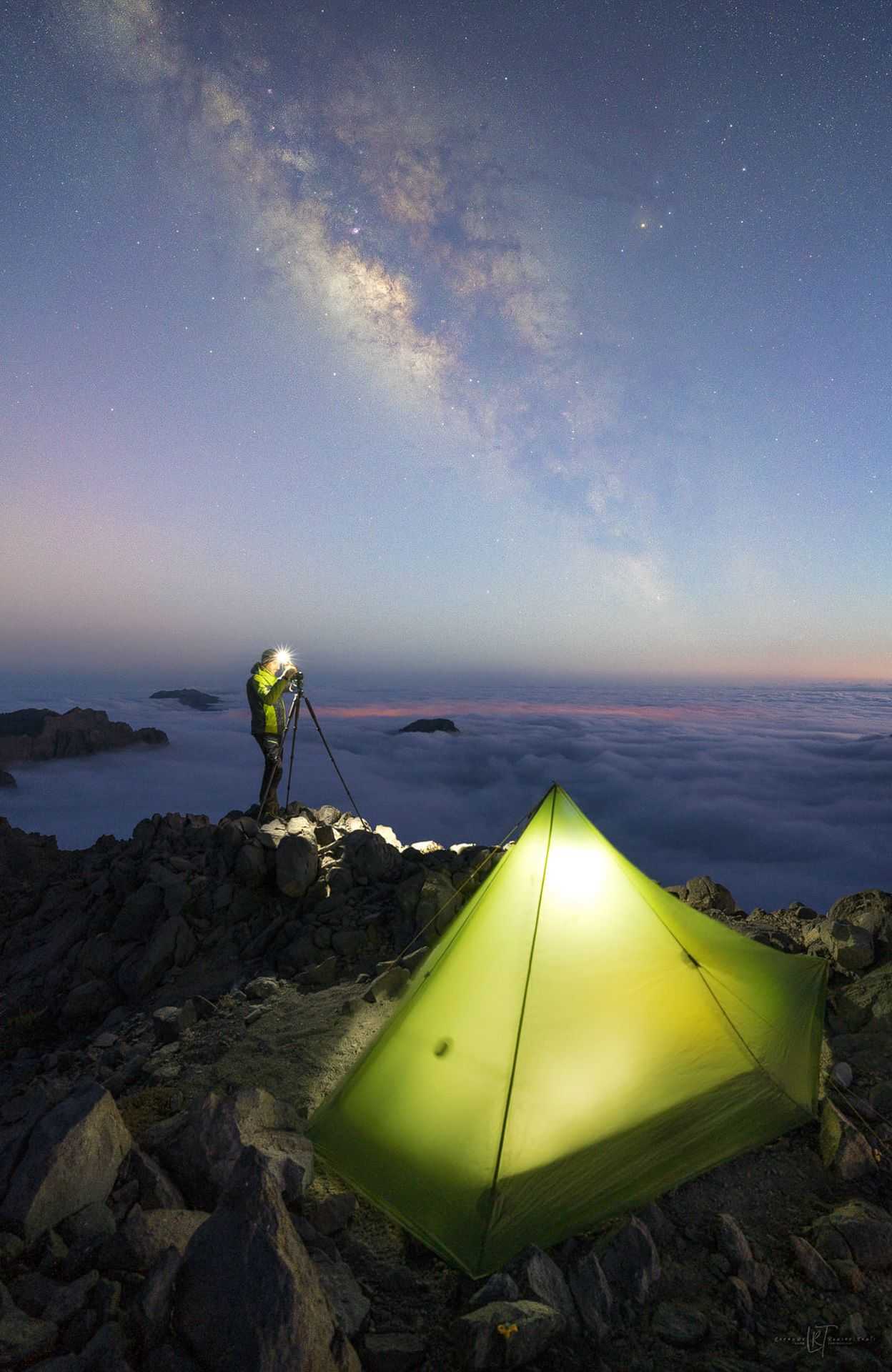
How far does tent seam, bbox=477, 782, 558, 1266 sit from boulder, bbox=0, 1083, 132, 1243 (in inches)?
97.5

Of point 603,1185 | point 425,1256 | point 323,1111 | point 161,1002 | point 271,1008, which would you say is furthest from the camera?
point 161,1002

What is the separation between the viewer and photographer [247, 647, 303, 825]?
12.5m

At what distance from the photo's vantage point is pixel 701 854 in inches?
2576

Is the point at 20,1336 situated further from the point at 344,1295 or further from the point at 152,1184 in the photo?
the point at 344,1295

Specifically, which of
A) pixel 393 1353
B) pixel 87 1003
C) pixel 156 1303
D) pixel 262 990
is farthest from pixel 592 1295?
pixel 87 1003

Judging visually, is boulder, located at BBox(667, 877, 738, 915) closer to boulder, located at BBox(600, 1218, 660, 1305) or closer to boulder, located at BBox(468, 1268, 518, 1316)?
boulder, located at BBox(600, 1218, 660, 1305)

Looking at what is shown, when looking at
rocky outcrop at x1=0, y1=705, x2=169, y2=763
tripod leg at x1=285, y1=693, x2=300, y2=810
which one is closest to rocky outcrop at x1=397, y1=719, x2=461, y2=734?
rocky outcrop at x1=0, y1=705, x2=169, y2=763

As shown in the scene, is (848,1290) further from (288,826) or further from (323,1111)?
(288,826)

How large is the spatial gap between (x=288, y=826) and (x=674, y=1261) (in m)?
10.2

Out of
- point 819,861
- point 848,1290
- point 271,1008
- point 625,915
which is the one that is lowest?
point 819,861

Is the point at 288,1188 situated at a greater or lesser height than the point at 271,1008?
greater

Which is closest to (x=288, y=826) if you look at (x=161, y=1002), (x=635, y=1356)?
(x=161, y=1002)

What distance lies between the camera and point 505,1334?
314 cm

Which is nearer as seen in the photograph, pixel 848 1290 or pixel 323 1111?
pixel 848 1290
